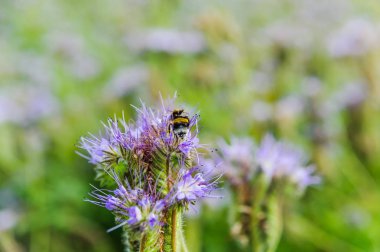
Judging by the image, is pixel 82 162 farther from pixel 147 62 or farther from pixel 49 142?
pixel 147 62

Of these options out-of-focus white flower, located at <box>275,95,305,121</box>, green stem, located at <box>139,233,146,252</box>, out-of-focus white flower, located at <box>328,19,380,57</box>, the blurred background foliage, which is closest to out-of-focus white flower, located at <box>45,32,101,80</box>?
the blurred background foliage

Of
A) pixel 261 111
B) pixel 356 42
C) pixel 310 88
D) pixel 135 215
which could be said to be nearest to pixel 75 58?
pixel 261 111

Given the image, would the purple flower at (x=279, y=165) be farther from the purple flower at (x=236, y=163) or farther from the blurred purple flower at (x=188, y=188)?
the blurred purple flower at (x=188, y=188)

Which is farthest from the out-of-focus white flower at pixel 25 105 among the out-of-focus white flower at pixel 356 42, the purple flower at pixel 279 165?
the out-of-focus white flower at pixel 356 42

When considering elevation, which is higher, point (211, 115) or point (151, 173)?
point (211, 115)

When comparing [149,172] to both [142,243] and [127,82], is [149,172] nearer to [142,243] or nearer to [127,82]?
[142,243]

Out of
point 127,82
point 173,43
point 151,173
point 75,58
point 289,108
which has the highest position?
point 75,58

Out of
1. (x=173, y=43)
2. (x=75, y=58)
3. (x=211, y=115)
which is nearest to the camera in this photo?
(x=211, y=115)

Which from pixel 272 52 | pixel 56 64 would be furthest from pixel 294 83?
pixel 56 64
